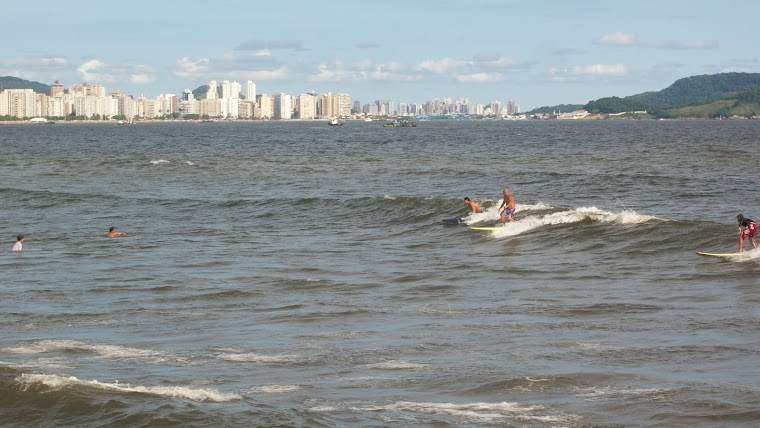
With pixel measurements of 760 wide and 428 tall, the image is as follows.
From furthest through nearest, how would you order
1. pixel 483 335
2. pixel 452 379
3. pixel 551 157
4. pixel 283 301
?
pixel 551 157 < pixel 283 301 < pixel 483 335 < pixel 452 379

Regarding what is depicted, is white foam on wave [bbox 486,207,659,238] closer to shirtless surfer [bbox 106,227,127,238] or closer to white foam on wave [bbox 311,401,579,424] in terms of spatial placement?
shirtless surfer [bbox 106,227,127,238]

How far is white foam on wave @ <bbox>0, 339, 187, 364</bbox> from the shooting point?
50.1 feet

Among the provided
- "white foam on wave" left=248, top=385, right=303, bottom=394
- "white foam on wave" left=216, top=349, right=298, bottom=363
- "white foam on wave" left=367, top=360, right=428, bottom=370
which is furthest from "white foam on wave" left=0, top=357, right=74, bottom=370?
"white foam on wave" left=367, top=360, right=428, bottom=370

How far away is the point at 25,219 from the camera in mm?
38094

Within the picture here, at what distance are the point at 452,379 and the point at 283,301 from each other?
23.7 ft

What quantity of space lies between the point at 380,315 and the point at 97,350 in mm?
5732

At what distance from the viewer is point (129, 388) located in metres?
13.2

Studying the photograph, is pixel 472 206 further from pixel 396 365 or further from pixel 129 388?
pixel 129 388

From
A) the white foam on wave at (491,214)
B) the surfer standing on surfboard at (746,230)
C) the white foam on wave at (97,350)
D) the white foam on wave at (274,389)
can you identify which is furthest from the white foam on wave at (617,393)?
the white foam on wave at (491,214)

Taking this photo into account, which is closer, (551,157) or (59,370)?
(59,370)

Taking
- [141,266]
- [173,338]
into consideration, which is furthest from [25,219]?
[173,338]

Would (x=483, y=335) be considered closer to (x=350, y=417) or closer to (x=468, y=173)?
(x=350, y=417)

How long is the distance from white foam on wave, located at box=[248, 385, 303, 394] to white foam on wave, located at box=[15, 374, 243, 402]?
39 centimetres

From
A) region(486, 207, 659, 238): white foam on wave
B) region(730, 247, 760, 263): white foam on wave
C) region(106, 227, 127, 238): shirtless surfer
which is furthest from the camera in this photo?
region(106, 227, 127, 238): shirtless surfer
